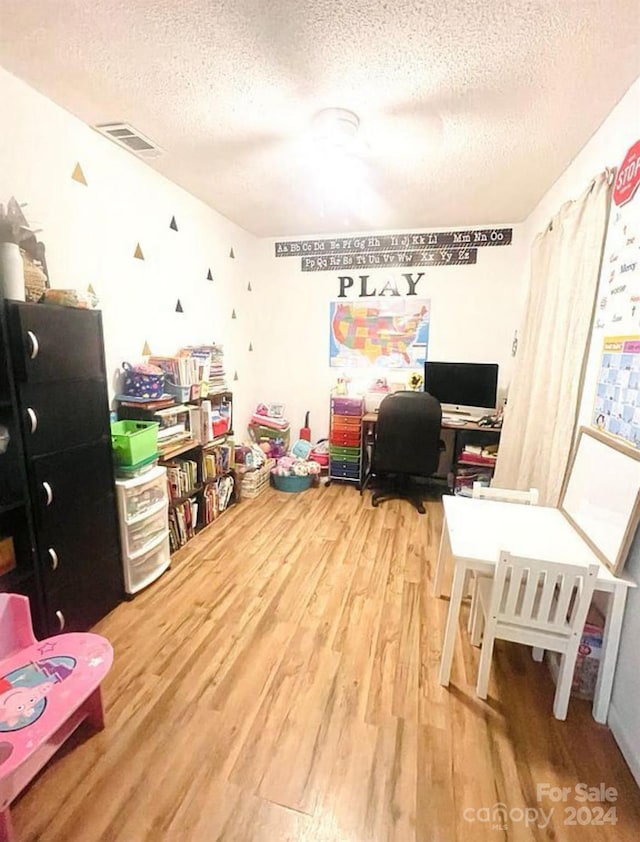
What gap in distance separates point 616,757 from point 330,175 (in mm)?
3153

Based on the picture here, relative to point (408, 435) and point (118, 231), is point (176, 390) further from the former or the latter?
point (408, 435)

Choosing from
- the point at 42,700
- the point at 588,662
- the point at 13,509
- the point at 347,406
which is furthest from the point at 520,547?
the point at 347,406

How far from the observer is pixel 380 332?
3.85m

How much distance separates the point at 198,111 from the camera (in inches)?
73.0

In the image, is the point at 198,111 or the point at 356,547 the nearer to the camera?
the point at 198,111

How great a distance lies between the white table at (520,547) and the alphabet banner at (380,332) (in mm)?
2164

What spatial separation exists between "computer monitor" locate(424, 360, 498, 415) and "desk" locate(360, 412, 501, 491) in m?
0.21

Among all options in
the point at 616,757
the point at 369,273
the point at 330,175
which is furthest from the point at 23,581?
the point at 369,273

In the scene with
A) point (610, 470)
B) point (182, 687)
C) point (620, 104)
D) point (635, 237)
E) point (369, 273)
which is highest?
point (620, 104)

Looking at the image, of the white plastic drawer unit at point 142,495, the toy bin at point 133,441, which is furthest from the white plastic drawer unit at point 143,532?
the toy bin at point 133,441

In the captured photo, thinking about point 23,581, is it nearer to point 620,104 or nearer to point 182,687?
point 182,687

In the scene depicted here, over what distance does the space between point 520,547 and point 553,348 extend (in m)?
1.22

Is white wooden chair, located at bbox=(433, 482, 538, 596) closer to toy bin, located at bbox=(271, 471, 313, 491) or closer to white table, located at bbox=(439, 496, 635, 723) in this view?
white table, located at bbox=(439, 496, 635, 723)

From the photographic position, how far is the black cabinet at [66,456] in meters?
1.52
